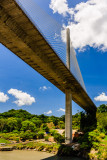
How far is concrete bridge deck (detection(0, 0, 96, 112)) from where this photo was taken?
32.2ft

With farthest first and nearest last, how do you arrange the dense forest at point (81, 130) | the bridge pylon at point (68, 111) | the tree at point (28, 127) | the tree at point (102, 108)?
the tree at point (102, 108)
the tree at point (28, 127)
the bridge pylon at point (68, 111)
the dense forest at point (81, 130)

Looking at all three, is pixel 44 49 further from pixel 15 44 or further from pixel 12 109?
pixel 12 109

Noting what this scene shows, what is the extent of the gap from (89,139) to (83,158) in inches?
157

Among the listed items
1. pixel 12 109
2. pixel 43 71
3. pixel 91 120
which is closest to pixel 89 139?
pixel 43 71

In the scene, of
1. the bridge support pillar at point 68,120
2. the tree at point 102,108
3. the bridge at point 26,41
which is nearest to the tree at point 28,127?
the bridge support pillar at point 68,120

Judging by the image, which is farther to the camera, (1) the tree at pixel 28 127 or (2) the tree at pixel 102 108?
(2) the tree at pixel 102 108

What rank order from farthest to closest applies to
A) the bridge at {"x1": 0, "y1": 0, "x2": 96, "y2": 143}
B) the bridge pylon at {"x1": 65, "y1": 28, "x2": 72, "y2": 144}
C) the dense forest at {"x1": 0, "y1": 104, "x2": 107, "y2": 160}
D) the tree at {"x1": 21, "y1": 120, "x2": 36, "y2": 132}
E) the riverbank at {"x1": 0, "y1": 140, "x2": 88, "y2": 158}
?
the tree at {"x1": 21, "y1": 120, "x2": 36, "y2": 132} → the bridge pylon at {"x1": 65, "y1": 28, "x2": 72, "y2": 144} → the dense forest at {"x1": 0, "y1": 104, "x2": 107, "y2": 160} → the riverbank at {"x1": 0, "y1": 140, "x2": 88, "y2": 158} → the bridge at {"x1": 0, "y1": 0, "x2": 96, "y2": 143}

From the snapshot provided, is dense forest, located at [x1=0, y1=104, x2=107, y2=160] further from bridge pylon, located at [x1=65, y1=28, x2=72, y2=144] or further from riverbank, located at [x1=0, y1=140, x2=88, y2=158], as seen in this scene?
bridge pylon, located at [x1=65, y1=28, x2=72, y2=144]

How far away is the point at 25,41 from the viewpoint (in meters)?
12.5

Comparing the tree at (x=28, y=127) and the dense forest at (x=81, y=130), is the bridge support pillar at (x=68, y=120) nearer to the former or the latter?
the dense forest at (x=81, y=130)

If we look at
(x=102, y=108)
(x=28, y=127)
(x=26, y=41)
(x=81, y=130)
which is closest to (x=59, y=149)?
(x=26, y=41)

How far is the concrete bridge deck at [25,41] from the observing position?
9827 mm

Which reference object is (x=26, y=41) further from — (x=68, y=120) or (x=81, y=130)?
(x=81, y=130)

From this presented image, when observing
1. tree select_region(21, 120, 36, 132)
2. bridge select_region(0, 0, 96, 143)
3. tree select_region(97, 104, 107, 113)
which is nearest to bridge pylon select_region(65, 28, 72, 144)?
bridge select_region(0, 0, 96, 143)
